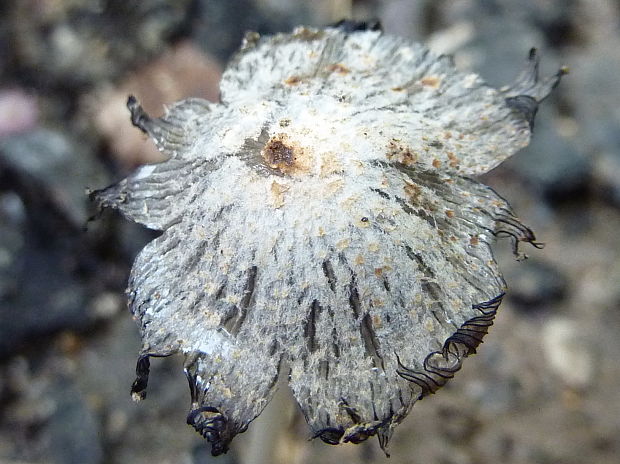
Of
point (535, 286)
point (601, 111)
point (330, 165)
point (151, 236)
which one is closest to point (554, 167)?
point (601, 111)

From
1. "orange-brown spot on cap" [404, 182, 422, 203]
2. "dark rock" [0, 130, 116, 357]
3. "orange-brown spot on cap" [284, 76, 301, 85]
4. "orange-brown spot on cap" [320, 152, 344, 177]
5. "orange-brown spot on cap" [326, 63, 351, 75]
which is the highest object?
"orange-brown spot on cap" [326, 63, 351, 75]

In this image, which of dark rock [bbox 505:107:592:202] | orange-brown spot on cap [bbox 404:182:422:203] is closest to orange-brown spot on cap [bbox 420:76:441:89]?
orange-brown spot on cap [bbox 404:182:422:203]

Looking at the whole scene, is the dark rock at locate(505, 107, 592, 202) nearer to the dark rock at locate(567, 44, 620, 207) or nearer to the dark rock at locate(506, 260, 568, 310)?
the dark rock at locate(567, 44, 620, 207)

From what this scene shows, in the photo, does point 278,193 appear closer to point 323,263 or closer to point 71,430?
point 323,263

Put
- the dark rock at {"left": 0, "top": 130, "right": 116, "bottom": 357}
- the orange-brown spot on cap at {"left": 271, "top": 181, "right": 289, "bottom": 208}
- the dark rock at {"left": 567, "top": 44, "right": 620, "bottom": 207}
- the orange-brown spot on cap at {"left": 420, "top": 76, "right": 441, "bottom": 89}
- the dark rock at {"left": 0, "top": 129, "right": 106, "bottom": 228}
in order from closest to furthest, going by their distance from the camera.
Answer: the orange-brown spot on cap at {"left": 271, "top": 181, "right": 289, "bottom": 208}
the orange-brown spot on cap at {"left": 420, "top": 76, "right": 441, "bottom": 89}
the dark rock at {"left": 0, "top": 130, "right": 116, "bottom": 357}
the dark rock at {"left": 0, "top": 129, "right": 106, "bottom": 228}
the dark rock at {"left": 567, "top": 44, "right": 620, "bottom": 207}

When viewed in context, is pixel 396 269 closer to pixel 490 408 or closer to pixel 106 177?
pixel 490 408

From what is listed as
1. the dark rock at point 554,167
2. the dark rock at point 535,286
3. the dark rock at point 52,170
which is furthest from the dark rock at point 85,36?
the dark rock at point 535,286

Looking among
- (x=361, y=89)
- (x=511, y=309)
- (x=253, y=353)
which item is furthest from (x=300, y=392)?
(x=511, y=309)
